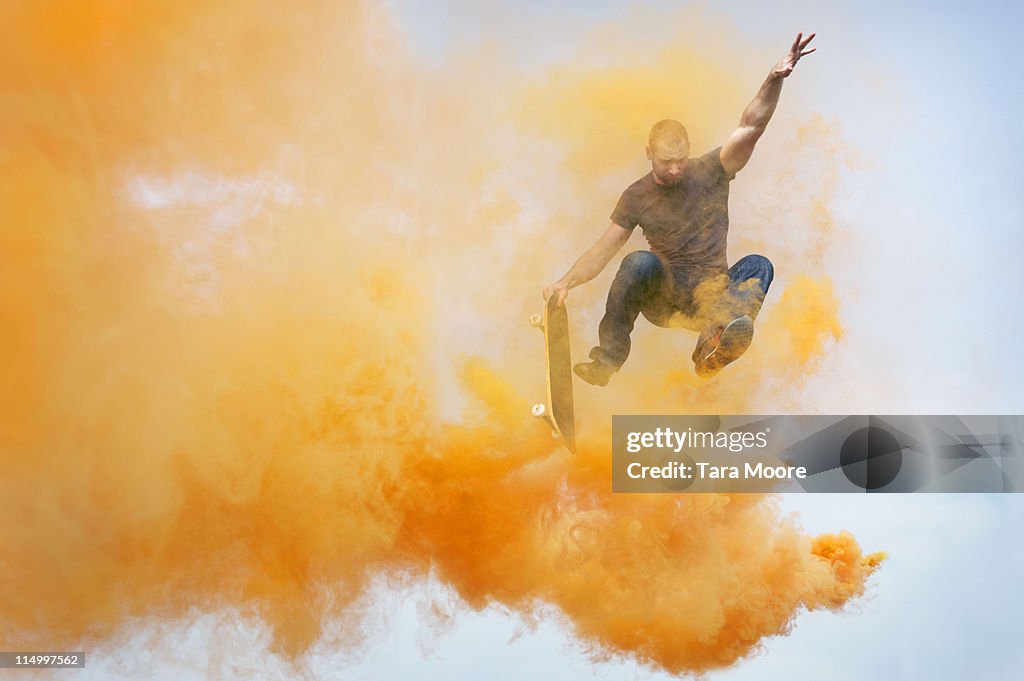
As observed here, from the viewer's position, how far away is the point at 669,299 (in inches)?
201

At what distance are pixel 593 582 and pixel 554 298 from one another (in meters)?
1.37

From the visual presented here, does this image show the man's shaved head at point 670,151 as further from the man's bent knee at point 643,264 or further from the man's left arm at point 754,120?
the man's bent knee at point 643,264

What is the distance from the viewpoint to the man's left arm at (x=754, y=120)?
4.89 meters

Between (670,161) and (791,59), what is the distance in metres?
0.71

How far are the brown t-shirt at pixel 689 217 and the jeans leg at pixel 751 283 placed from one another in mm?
92

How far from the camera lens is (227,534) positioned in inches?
200

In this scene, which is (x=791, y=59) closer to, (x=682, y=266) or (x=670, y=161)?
(x=670, y=161)

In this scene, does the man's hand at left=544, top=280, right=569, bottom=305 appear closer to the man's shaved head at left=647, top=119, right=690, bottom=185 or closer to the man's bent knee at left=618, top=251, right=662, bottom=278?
the man's bent knee at left=618, top=251, right=662, bottom=278

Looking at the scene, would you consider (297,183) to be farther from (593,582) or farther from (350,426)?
(593,582)

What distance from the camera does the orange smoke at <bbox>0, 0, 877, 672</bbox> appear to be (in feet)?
16.4

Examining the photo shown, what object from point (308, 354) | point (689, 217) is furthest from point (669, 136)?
point (308, 354)

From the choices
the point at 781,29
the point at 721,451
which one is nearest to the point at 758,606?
the point at 721,451

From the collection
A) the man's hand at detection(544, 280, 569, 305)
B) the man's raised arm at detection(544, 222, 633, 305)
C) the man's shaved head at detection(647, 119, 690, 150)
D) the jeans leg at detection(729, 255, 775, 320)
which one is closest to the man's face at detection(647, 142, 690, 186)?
the man's shaved head at detection(647, 119, 690, 150)

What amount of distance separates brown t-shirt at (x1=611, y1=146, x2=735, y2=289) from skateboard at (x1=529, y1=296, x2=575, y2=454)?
0.58 metres
